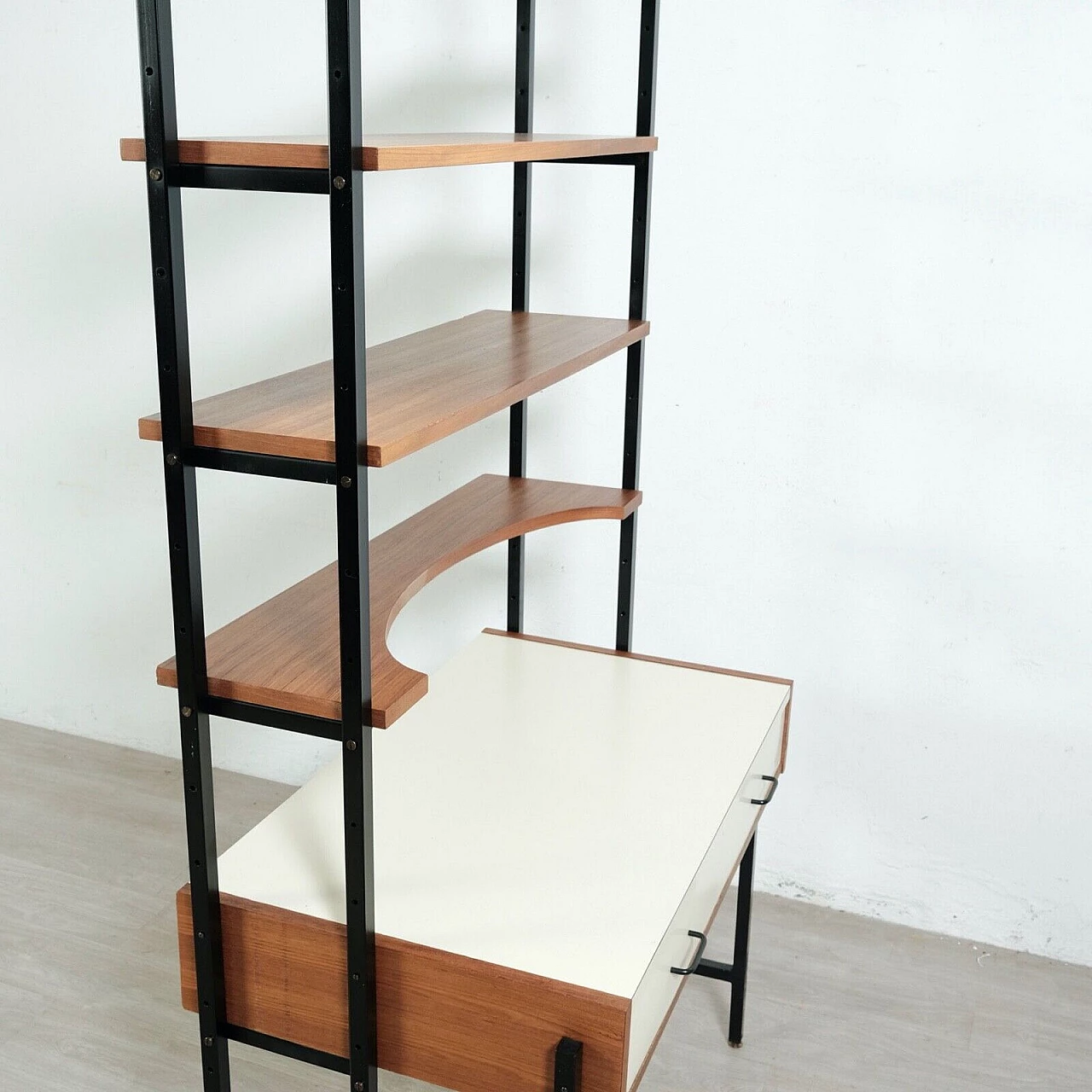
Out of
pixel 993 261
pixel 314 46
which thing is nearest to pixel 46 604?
pixel 314 46

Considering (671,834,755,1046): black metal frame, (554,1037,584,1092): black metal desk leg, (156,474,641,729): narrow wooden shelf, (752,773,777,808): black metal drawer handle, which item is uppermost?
(156,474,641,729): narrow wooden shelf

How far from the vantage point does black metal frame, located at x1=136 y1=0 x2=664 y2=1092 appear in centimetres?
118

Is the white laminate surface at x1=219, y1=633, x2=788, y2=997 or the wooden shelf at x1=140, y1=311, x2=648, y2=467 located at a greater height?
the wooden shelf at x1=140, y1=311, x2=648, y2=467

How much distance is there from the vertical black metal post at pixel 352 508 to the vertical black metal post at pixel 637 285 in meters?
1.00

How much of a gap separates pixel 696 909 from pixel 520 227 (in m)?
1.31

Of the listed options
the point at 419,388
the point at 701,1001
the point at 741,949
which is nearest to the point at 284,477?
the point at 419,388

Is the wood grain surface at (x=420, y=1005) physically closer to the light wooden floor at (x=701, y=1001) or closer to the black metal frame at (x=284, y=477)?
the black metal frame at (x=284, y=477)

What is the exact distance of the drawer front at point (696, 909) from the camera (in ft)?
4.74

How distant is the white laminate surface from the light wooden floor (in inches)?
28.5

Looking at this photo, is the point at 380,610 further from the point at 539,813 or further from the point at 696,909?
the point at 696,909

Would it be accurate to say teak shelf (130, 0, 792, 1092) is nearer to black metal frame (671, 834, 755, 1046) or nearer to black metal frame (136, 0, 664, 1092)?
black metal frame (136, 0, 664, 1092)

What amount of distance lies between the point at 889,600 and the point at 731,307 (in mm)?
707

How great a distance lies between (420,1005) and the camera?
145 centimetres

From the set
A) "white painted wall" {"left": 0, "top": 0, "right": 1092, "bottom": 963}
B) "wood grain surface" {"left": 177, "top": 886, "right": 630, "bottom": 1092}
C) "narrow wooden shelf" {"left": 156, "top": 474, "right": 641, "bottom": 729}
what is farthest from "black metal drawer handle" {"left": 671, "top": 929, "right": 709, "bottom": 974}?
"white painted wall" {"left": 0, "top": 0, "right": 1092, "bottom": 963}
